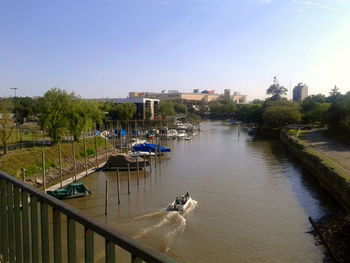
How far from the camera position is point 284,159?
33250 mm

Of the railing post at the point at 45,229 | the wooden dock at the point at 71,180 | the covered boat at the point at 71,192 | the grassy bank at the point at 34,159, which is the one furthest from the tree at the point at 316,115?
the railing post at the point at 45,229

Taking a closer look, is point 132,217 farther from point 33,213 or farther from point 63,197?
point 33,213

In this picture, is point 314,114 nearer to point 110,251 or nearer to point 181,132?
point 181,132

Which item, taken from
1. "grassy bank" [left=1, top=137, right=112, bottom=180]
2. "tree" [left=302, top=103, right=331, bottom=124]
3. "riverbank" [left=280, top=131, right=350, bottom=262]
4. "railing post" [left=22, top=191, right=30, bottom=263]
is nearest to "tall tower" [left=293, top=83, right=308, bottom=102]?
"tree" [left=302, top=103, right=331, bottom=124]

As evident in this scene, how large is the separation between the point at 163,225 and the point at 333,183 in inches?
440

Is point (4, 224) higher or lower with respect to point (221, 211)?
higher

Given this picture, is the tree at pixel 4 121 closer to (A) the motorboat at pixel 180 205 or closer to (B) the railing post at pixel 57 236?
(A) the motorboat at pixel 180 205

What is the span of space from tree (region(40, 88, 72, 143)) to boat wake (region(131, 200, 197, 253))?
1691 centimetres

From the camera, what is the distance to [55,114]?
29984 millimetres

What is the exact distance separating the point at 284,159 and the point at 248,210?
18105 mm

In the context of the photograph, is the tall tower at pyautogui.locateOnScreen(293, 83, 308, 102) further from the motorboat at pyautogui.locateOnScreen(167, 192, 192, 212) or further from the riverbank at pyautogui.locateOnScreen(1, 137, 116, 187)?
the motorboat at pyautogui.locateOnScreen(167, 192, 192, 212)

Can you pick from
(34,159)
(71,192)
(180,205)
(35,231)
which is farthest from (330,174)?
(35,231)

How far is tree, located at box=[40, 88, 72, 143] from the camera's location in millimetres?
29281

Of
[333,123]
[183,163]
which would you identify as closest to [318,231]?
[183,163]
